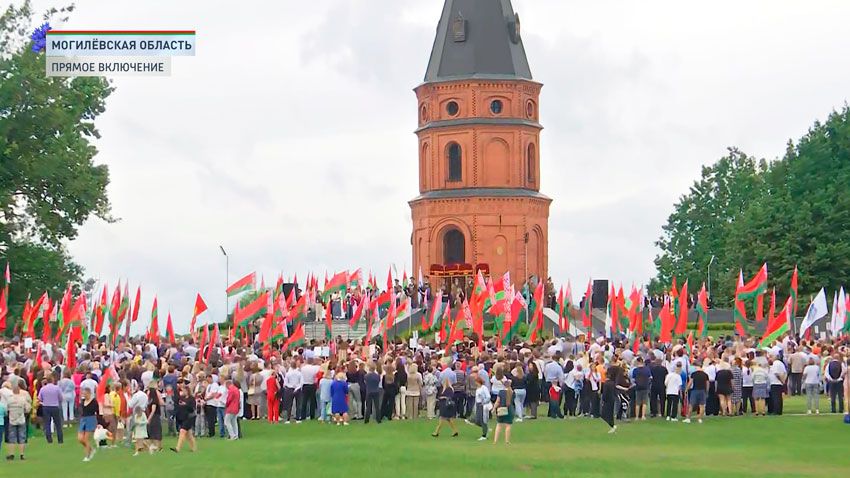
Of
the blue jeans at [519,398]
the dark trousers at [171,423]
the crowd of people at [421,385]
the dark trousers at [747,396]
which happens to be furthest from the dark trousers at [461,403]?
the dark trousers at [747,396]

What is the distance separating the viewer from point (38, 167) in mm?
56406

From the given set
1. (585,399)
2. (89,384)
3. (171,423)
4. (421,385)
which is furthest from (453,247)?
(89,384)

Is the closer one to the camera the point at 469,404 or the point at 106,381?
the point at 106,381

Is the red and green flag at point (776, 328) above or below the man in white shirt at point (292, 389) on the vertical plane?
above

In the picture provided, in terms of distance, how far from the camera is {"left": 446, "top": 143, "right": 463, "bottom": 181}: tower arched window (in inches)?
3172

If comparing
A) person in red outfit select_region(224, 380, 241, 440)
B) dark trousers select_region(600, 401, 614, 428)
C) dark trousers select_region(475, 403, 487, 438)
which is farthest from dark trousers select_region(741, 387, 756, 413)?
person in red outfit select_region(224, 380, 241, 440)

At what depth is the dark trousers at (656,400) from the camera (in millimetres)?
34750

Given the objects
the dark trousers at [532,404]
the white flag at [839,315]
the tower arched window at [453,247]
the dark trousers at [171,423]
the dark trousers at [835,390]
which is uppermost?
the tower arched window at [453,247]

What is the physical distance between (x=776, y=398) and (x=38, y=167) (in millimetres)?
31223

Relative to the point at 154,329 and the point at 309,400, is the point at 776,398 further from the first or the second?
the point at 154,329

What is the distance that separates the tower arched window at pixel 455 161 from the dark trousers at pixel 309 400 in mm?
45813

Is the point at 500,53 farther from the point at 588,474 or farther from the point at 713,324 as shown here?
the point at 588,474

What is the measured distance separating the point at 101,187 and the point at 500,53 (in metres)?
28.2

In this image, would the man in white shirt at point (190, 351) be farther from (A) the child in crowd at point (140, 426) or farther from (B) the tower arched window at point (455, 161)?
(B) the tower arched window at point (455, 161)
